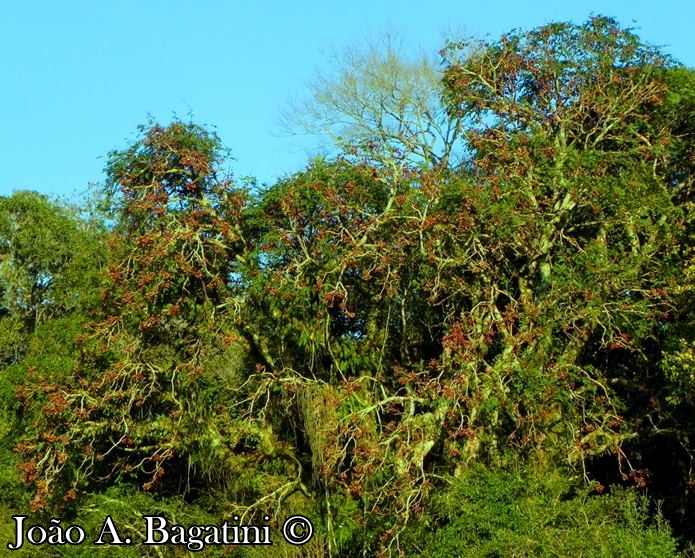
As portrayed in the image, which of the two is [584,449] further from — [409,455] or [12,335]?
[12,335]

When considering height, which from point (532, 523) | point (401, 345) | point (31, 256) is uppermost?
point (31, 256)

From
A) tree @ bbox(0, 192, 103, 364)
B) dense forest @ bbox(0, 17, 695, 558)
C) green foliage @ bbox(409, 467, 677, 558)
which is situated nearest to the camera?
green foliage @ bbox(409, 467, 677, 558)

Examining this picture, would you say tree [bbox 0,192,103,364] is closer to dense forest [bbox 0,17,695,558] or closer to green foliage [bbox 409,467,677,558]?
→ dense forest [bbox 0,17,695,558]

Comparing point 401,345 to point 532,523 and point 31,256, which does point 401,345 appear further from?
point 31,256

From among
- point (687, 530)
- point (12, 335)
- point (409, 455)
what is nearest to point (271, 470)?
point (409, 455)

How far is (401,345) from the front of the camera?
1581cm

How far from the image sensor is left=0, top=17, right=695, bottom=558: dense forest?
13406mm

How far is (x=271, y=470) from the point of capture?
1521 centimetres

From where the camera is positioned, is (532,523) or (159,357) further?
(159,357)

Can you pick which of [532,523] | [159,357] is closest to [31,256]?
[159,357]

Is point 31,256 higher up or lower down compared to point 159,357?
higher up

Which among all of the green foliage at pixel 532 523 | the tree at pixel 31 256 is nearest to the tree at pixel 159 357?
the green foliage at pixel 532 523

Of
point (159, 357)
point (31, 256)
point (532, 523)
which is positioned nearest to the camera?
point (532, 523)

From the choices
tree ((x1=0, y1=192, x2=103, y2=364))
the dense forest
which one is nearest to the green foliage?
the dense forest
